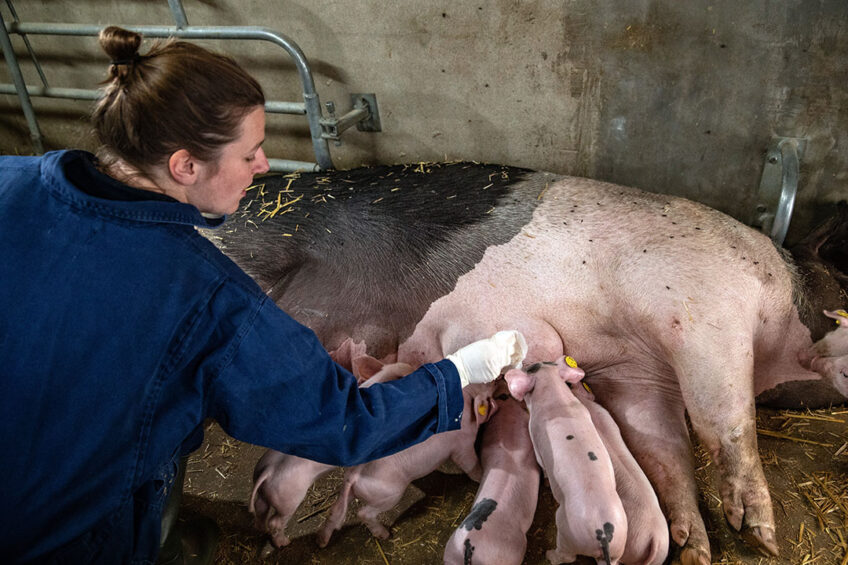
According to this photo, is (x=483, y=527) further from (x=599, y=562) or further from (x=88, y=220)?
(x=88, y=220)

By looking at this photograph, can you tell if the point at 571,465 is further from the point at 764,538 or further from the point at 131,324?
the point at 131,324

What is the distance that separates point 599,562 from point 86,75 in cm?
477

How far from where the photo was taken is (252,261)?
9.25ft

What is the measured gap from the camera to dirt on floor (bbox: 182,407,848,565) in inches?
88.5

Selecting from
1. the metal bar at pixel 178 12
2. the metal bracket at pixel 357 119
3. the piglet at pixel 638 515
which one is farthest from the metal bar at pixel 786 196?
the metal bar at pixel 178 12

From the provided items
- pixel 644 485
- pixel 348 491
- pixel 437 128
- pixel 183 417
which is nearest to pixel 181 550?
pixel 348 491

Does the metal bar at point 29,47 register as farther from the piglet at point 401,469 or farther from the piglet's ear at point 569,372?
the piglet's ear at point 569,372

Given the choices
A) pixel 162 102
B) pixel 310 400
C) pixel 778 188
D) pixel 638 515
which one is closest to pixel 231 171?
pixel 162 102

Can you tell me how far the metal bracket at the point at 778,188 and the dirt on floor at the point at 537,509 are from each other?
890 millimetres

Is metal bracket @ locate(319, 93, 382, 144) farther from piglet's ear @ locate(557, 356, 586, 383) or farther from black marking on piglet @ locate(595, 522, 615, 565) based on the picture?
black marking on piglet @ locate(595, 522, 615, 565)

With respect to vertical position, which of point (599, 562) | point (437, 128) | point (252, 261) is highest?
point (437, 128)

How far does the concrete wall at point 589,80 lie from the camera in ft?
8.94

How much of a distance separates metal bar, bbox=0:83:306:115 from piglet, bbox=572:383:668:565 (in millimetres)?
2418

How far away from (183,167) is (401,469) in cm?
132
